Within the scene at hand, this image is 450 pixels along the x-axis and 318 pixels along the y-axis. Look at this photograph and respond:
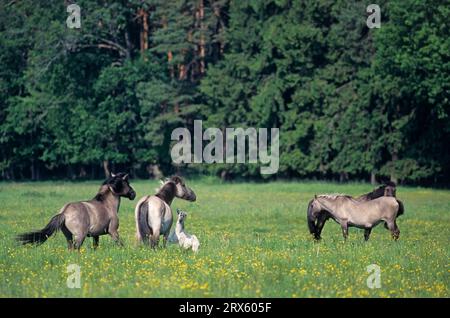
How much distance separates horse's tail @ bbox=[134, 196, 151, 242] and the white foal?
2.06 feet

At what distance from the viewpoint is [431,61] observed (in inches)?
1785

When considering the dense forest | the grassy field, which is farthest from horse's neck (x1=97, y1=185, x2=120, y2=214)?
the dense forest

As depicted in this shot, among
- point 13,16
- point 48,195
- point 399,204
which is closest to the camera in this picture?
point 399,204

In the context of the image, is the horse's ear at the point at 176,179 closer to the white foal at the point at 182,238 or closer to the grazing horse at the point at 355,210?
the white foal at the point at 182,238

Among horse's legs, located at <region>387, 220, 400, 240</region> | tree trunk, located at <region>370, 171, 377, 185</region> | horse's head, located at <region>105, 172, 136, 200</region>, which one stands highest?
horse's head, located at <region>105, 172, 136, 200</region>

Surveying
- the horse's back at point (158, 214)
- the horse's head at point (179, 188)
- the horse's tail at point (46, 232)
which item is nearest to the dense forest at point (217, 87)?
the horse's head at point (179, 188)

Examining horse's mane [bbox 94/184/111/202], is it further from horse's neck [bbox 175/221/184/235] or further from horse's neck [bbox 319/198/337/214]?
horse's neck [bbox 319/198/337/214]

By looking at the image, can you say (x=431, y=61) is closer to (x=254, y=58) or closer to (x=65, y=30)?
(x=254, y=58)

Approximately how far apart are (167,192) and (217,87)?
38.2 metres

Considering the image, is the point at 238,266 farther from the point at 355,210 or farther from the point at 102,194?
the point at 355,210

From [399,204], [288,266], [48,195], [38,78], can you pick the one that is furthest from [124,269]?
[38,78]

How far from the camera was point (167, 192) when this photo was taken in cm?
1930

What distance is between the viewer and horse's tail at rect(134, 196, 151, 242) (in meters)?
18.1
